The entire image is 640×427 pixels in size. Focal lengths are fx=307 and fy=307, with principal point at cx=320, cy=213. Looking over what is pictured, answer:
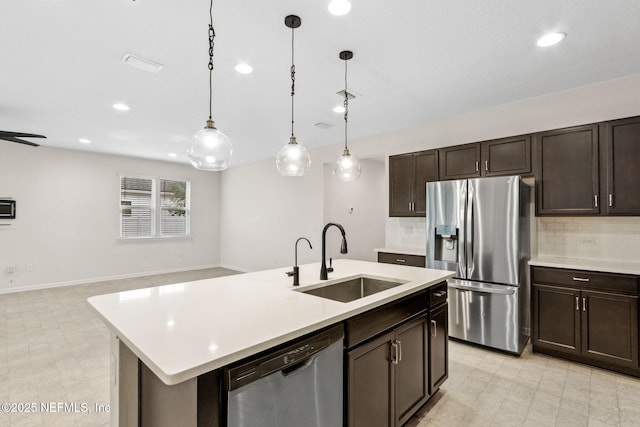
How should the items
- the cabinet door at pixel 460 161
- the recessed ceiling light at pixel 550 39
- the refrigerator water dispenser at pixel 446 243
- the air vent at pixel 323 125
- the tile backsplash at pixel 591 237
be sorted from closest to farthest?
1. the recessed ceiling light at pixel 550 39
2. the tile backsplash at pixel 591 237
3. the refrigerator water dispenser at pixel 446 243
4. the cabinet door at pixel 460 161
5. the air vent at pixel 323 125

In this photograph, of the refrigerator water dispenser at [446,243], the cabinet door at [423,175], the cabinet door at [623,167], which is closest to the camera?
the cabinet door at [623,167]

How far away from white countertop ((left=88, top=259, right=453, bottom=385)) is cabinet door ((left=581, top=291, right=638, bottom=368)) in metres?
1.70

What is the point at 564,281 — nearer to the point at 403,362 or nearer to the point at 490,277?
the point at 490,277

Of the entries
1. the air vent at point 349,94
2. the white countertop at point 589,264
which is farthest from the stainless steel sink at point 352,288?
the air vent at point 349,94

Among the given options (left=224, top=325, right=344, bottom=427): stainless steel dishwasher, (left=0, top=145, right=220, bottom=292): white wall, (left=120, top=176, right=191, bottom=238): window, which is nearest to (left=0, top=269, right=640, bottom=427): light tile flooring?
(left=224, top=325, right=344, bottom=427): stainless steel dishwasher

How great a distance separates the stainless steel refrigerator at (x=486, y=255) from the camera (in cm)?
303

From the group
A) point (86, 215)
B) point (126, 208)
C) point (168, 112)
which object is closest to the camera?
point (168, 112)

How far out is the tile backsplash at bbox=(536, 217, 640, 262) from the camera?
2.95m

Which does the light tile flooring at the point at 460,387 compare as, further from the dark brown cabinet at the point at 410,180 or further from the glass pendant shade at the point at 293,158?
the glass pendant shade at the point at 293,158

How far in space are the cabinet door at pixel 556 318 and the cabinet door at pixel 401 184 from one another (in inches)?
67.8

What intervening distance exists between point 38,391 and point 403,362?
2.86 metres

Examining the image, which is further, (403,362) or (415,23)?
(415,23)

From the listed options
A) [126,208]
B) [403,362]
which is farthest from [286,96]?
[126,208]

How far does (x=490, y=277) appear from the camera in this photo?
3152mm
